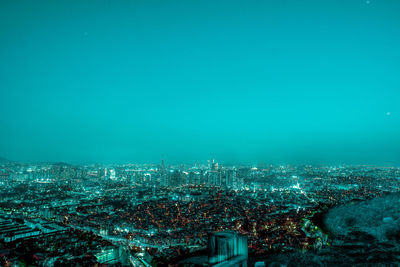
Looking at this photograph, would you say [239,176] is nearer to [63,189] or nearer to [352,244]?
[63,189]

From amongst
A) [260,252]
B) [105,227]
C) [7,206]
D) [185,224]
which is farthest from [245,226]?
[7,206]

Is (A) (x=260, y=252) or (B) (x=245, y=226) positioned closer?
(A) (x=260, y=252)

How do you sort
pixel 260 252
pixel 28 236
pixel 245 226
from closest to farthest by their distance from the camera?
pixel 260 252
pixel 28 236
pixel 245 226

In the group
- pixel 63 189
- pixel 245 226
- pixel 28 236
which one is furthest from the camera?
pixel 63 189

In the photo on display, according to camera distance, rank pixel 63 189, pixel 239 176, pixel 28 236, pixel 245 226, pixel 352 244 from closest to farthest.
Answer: pixel 352 244
pixel 28 236
pixel 245 226
pixel 63 189
pixel 239 176

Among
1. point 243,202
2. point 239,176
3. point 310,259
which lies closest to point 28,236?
point 310,259

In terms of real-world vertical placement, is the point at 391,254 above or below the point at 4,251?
above

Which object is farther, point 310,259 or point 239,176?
point 239,176

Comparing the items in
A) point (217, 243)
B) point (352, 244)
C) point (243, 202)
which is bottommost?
point (243, 202)

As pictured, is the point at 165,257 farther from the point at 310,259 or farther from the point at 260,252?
the point at 310,259
